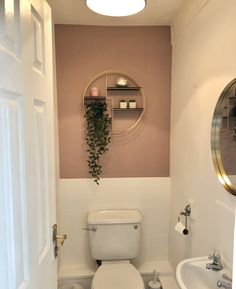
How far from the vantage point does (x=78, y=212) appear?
98.5 inches

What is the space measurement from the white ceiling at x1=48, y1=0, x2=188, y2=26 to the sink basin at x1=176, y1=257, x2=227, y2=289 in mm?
1759

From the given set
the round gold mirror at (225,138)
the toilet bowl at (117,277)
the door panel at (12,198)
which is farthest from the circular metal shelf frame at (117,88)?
the door panel at (12,198)

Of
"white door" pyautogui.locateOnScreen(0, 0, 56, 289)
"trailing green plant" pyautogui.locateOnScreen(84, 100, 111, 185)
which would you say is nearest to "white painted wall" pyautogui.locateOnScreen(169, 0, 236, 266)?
"trailing green plant" pyautogui.locateOnScreen(84, 100, 111, 185)

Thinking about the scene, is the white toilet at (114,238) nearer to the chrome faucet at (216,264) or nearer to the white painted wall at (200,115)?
the white painted wall at (200,115)

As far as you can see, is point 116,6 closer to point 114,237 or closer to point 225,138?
point 225,138

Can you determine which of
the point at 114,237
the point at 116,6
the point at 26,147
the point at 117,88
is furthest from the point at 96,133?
the point at 26,147

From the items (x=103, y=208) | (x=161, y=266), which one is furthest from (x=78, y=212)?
(x=161, y=266)

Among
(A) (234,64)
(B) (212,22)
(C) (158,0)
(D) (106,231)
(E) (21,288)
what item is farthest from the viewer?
(D) (106,231)

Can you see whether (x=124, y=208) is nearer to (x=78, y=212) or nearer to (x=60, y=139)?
(x=78, y=212)

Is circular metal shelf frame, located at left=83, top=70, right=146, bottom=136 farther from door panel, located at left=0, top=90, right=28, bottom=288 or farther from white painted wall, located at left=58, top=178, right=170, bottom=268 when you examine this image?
door panel, located at left=0, top=90, right=28, bottom=288

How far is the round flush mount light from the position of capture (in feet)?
4.92

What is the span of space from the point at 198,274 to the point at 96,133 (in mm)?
1382

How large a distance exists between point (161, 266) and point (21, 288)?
6.39 ft

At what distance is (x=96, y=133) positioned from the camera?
2.39 meters
